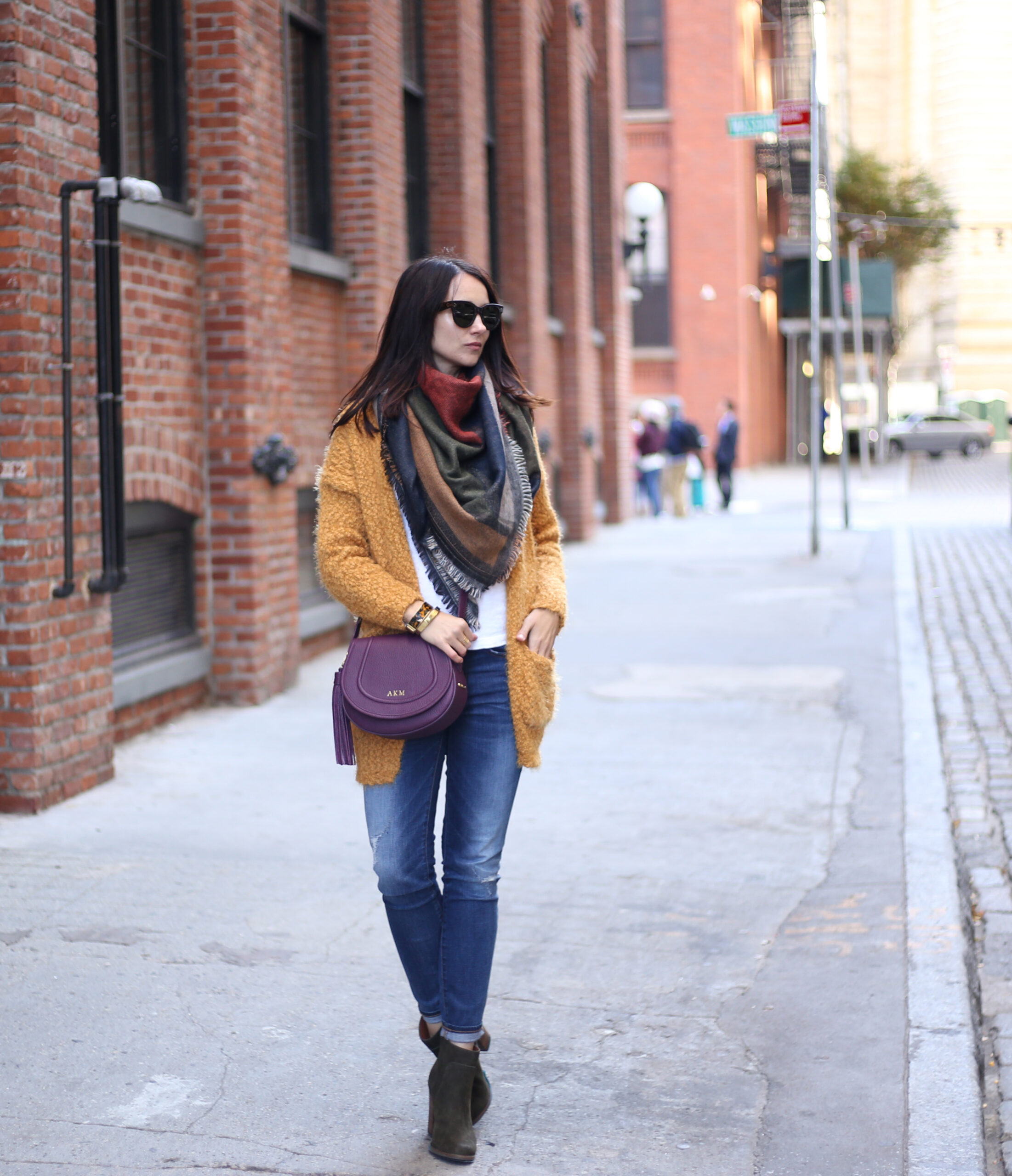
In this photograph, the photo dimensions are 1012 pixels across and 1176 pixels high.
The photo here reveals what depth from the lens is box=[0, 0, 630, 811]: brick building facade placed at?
617 cm

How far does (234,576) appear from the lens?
342 inches

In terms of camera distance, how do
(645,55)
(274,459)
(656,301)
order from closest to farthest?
(274,459) → (645,55) → (656,301)

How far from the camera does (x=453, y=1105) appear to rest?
3344 millimetres

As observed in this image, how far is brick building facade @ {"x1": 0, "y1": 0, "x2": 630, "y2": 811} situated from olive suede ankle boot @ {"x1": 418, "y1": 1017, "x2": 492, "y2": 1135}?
1.85m

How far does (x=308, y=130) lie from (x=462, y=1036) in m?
8.61

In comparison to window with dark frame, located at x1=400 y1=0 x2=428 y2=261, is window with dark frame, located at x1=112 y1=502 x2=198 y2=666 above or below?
below

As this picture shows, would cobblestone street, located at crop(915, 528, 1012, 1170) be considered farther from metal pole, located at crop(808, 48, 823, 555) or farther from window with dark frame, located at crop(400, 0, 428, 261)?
window with dark frame, located at crop(400, 0, 428, 261)

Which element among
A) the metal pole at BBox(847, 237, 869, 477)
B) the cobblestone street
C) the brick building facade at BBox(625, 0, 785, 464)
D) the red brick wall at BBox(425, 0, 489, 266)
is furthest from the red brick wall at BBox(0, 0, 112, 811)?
the brick building facade at BBox(625, 0, 785, 464)

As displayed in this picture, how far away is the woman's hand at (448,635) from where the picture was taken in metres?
3.25

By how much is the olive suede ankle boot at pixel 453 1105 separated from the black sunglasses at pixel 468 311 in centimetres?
160

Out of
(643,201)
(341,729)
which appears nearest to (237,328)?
(341,729)

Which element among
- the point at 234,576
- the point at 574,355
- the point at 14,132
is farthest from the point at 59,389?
the point at 574,355

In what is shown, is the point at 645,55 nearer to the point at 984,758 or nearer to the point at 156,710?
the point at 156,710

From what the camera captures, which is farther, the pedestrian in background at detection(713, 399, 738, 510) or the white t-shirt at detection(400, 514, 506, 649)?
the pedestrian in background at detection(713, 399, 738, 510)
